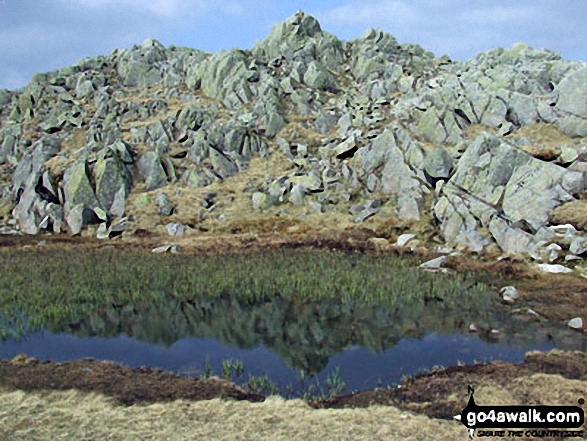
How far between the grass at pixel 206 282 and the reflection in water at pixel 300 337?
812 mm

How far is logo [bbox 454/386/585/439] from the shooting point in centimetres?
1433

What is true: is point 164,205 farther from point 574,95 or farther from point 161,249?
point 574,95

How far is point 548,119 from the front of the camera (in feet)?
178

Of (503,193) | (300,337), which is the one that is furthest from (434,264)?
(300,337)

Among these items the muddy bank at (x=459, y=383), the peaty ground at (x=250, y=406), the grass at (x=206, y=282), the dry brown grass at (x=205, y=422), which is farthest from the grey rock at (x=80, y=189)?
the muddy bank at (x=459, y=383)

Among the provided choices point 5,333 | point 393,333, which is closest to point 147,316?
point 5,333

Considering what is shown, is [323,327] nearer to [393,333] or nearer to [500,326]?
[393,333]

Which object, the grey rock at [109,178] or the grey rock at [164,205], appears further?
the grey rock at [109,178]

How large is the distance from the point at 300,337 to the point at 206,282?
10.7 meters

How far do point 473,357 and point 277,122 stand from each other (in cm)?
5608

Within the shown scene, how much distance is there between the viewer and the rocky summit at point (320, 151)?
138 ft

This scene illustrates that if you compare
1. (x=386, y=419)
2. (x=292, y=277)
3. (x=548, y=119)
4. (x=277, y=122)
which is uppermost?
(x=277, y=122)

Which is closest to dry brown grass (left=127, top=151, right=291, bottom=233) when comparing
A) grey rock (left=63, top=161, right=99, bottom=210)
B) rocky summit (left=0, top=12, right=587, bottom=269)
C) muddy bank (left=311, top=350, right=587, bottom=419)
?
rocky summit (left=0, top=12, right=587, bottom=269)

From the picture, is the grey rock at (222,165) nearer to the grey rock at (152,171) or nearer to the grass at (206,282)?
the grey rock at (152,171)
